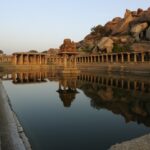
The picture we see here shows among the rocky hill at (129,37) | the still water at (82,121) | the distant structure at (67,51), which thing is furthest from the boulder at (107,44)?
the still water at (82,121)

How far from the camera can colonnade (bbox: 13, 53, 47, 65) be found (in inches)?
2724

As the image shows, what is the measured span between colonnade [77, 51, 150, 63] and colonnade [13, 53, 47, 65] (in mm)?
11471

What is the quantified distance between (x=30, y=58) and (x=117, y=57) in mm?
30267

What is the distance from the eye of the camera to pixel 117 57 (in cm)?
5528

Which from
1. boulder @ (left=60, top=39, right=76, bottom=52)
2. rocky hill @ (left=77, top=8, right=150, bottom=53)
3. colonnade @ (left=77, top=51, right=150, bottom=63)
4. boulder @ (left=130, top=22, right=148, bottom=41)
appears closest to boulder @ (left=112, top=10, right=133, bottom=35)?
rocky hill @ (left=77, top=8, right=150, bottom=53)

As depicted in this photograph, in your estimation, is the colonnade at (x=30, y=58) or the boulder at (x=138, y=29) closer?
the boulder at (x=138, y=29)

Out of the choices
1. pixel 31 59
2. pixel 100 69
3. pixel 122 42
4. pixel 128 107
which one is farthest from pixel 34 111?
pixel 31 59

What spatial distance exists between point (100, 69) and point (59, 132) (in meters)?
44.7

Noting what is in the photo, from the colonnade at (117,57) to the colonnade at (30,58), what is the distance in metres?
11.5

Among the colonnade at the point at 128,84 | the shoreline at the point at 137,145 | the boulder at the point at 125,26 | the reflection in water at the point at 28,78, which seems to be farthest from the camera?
the boulder at the point at 125,26

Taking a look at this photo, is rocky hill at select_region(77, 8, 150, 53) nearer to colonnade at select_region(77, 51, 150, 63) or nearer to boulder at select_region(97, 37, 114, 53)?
boulder at select_region(97, 37, 114, 53)

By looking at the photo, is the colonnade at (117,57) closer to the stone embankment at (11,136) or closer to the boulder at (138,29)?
the boulder at (138,29)

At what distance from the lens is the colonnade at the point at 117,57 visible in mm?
49572

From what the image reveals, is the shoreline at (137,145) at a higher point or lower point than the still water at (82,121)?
higher
